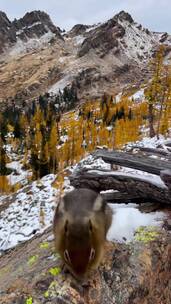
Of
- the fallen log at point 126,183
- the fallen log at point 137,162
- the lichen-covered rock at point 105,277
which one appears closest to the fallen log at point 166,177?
the fallen log at point 126,183

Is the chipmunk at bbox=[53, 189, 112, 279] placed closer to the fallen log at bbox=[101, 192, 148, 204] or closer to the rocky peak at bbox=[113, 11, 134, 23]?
the fallen log at bbox=[101, 192, 148, 204]

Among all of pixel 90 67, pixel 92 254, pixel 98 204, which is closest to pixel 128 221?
pixel 98 204

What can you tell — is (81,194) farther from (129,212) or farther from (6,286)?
(129,212)

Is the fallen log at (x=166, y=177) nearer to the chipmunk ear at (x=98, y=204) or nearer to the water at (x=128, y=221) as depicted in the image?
the water at (x=128, y=221)

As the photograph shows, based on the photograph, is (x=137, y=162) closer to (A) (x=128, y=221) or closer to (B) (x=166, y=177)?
(B) (x=166, y=177)

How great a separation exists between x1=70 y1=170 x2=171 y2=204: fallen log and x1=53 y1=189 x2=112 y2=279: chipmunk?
6.12 feet

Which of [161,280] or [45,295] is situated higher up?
[45,295]

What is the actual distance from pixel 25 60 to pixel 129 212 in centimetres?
18992

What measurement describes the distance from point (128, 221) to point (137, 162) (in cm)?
117

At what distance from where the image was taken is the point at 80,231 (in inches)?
144

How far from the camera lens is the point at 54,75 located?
16362 cm

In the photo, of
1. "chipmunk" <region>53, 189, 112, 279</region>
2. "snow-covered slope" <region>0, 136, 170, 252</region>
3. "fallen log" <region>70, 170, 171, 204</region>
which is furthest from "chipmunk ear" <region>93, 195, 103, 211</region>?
"snow-covered slope" <region>0, 136, 170, 252</region>

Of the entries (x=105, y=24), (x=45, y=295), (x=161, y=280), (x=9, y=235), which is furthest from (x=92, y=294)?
(x=105, y=24)

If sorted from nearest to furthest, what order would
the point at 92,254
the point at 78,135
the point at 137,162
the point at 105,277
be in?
the point at 92,254 < the point at 105,277 < the point at 137,162 < the point at 78,135
